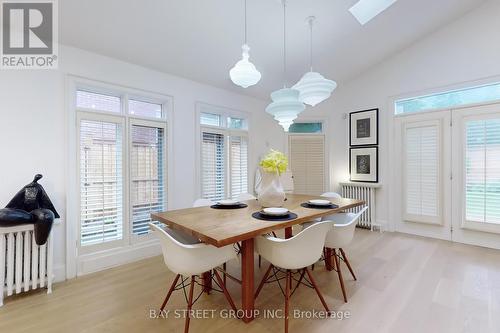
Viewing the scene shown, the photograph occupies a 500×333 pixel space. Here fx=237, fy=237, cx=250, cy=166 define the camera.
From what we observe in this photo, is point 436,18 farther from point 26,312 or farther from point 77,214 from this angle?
point 26,312

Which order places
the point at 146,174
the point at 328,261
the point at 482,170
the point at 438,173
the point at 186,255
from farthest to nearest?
the point at 438,173 → the point at 482,170 → the point at 146,174 → the point at 328,261 → the point at 186,255

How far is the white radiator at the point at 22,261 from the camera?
218 centimetres

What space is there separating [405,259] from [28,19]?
5198 millimetres

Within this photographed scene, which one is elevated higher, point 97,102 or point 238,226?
point 97,102

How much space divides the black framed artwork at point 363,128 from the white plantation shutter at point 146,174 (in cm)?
373

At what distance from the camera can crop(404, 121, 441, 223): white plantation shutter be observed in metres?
4.06

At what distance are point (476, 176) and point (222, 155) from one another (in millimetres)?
4100

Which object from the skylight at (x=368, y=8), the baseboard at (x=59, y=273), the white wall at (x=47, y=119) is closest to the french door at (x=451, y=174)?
the skylight at (x=368, y=8)

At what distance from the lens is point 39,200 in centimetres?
242

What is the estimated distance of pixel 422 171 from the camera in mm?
4211

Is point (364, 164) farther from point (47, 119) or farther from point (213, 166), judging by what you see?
point (47, 119)

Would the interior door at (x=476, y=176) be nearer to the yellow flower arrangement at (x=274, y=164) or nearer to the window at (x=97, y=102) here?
the yellow flower arrangement at (x=274, y=164)

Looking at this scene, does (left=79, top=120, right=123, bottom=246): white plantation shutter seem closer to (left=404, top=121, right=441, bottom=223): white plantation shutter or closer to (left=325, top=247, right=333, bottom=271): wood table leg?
(left=325, top=247, right=333, bottom=271): wood table leg

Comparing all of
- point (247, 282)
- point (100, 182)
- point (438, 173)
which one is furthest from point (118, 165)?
point (438, 173)
